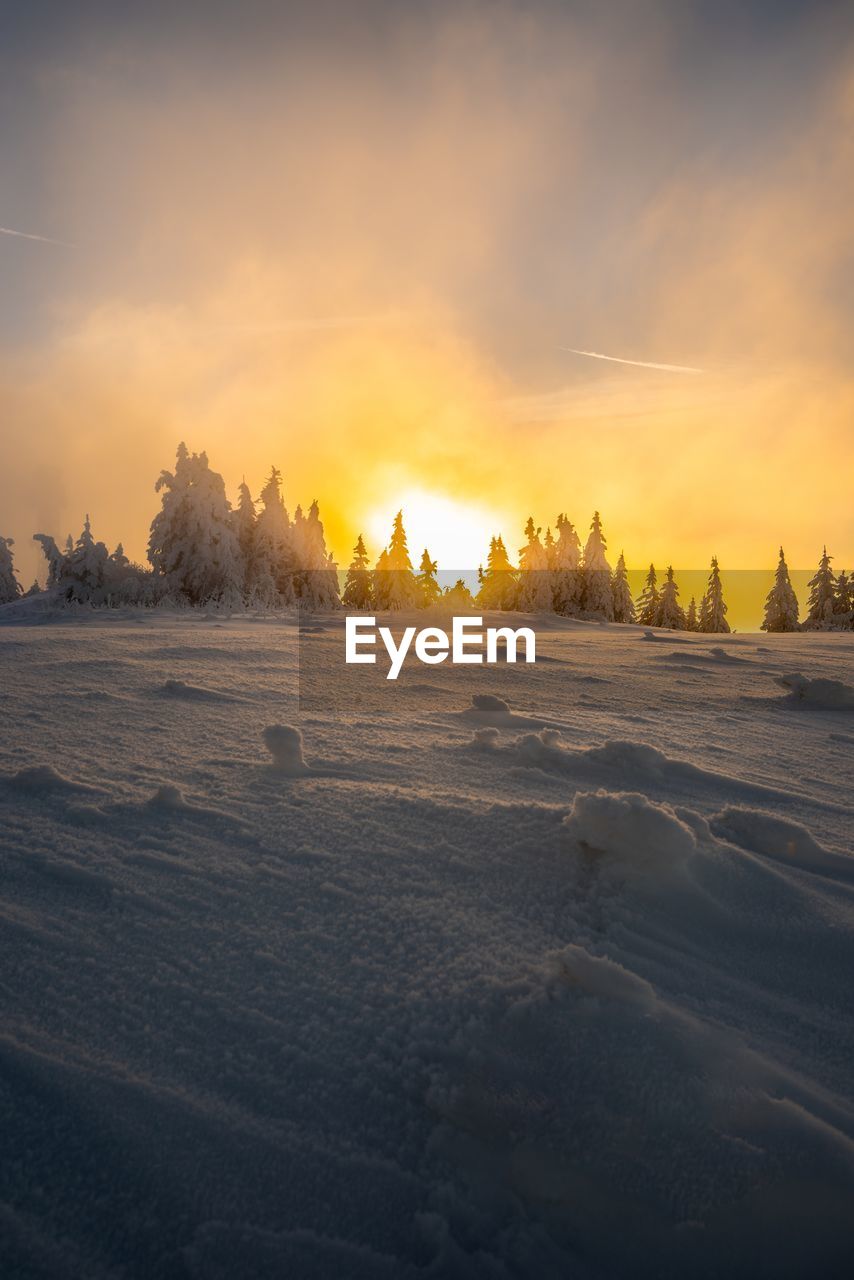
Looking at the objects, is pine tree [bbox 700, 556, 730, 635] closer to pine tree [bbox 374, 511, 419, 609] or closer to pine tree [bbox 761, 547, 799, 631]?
pine tree [bbox 761, 547, 799, 631]

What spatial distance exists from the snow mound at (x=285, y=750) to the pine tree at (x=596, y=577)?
30.8 m

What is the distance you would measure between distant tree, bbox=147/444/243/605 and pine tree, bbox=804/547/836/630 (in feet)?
87.1

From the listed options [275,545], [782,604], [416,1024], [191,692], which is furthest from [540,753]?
[782,604]

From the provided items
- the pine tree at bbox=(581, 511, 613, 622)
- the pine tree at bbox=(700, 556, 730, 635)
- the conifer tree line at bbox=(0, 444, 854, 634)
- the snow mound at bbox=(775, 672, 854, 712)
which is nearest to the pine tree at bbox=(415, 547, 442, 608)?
the conifer tree line at bbox=(0, 444, 854, 634)

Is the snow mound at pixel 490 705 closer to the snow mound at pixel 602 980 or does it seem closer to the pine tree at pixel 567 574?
the snow mound at pixel 602 980

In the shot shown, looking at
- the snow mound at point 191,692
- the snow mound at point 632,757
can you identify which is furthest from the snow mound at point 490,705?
the snow mound at point 191,692

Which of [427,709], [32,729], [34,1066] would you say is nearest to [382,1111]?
[34,1066]

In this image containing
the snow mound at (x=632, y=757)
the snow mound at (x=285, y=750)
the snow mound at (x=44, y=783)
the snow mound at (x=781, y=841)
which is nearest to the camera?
the snow mound at (x=781, y=841)

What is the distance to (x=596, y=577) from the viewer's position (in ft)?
108

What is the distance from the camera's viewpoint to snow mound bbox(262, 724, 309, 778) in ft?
8.54

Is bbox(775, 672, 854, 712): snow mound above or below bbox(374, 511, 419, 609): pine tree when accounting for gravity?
below

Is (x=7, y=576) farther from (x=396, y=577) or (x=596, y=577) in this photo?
(x=596, y=577)

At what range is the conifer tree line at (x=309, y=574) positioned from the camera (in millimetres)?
15688

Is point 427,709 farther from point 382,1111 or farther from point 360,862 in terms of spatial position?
point 382,1111
